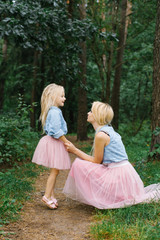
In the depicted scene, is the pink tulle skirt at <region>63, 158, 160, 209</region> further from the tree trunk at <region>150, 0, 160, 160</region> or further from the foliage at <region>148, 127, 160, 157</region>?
the tree trunk at <region>150, 0, 160, 160</region>

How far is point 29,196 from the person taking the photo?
4.34 meters

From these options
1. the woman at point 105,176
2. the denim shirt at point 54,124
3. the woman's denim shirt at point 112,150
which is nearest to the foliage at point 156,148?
the woman at point 105,176

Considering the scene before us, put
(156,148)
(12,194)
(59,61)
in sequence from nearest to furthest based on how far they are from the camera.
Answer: (12,194) < (156,148) < (59,61)

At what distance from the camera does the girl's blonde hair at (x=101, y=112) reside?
366cm

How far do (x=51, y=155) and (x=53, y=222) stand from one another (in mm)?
883

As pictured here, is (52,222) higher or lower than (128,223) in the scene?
lower

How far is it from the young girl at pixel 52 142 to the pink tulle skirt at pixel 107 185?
29 centimetres

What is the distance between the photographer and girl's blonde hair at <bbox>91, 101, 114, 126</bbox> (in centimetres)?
366

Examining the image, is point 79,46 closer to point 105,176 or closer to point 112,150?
point 112,150

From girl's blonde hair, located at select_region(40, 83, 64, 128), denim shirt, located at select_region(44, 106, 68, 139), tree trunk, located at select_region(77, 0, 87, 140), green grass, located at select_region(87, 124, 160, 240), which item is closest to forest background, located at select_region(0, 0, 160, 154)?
tree trunk, located at select_region(77, 0, 87, 140)

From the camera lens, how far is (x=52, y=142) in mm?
3869

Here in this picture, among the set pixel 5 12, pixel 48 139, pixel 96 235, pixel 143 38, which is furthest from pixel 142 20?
pixel 96 235

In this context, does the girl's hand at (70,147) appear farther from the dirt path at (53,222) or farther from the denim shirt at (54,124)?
the dirt path at (53,222)

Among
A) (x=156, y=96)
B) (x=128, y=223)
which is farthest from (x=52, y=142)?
(x=156, y=96)
